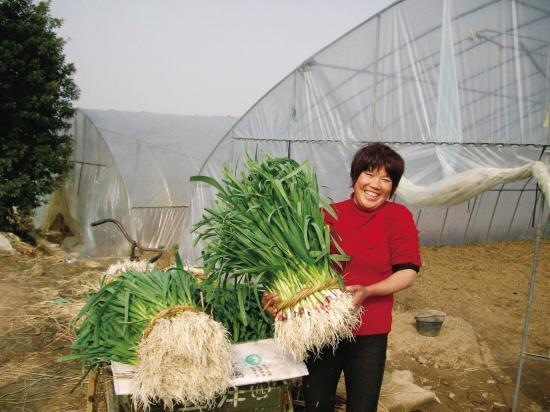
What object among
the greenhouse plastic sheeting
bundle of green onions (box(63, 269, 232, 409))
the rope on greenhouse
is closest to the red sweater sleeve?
bundle of green onions (box(63, 269, 232, 409))

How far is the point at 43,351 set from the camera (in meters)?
3.81

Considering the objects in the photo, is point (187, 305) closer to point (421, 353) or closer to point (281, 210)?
point (281, 210)

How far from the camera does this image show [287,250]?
1.68 metres

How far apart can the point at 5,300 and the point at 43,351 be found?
1.61 metres

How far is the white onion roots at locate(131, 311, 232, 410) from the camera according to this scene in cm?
146

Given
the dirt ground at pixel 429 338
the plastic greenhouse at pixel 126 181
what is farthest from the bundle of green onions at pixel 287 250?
the plastic greenhouse at pixel 126 181

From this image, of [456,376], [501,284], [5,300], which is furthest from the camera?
[501,284]

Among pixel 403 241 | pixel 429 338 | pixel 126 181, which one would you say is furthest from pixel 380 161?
pixel 126 181

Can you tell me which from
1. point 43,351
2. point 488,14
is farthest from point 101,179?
point 488,14

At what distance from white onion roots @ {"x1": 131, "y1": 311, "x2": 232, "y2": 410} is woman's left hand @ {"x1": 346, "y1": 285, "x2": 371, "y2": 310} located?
49cm

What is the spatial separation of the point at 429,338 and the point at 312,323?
3.79 meters

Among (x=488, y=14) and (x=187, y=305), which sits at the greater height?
(x=488, y=14)

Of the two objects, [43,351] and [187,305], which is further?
[43,351]

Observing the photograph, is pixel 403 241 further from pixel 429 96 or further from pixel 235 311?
pixel 429 96
